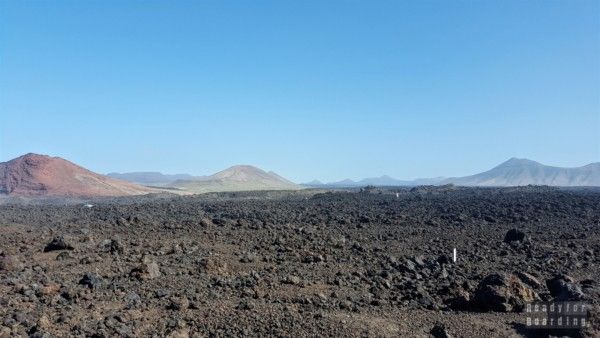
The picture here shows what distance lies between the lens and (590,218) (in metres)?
22.3

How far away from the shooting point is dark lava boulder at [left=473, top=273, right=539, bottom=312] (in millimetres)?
8109

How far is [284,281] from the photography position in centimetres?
991

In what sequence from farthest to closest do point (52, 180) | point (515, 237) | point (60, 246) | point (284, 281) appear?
point (52, 180) → point (515, 237) → point (60, 246) → point (284, 281)

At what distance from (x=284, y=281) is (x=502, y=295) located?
397cm

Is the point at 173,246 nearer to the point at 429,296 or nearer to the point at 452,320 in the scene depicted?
the point at 429,296

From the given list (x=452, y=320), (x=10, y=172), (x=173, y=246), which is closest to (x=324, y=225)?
(x=173, y=246)

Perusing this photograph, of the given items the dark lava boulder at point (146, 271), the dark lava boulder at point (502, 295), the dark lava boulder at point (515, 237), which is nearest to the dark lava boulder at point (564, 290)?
the dark lava boulder at point (502, 295)

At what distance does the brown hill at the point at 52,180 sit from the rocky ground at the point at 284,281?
150 ft

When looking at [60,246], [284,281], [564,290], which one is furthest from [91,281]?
[564,290]

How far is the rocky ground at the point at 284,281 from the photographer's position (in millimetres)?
7156

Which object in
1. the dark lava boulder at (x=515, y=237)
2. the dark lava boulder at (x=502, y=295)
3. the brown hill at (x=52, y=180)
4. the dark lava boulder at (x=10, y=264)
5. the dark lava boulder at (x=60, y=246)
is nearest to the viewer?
the dark lava boulder at (x=502, y=295)

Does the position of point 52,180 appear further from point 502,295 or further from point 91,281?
point 502,295

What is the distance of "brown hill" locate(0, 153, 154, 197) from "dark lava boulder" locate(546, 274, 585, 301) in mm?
57239

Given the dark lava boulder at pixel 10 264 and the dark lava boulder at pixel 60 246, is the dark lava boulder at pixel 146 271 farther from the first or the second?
the dark lava boulder at pixel 60 246
